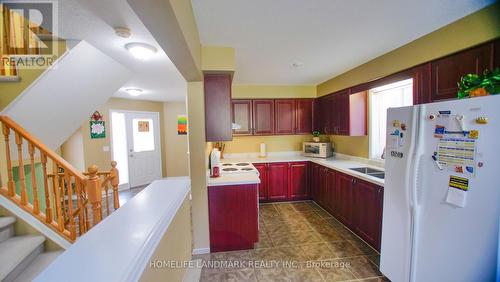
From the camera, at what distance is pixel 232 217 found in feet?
7.82

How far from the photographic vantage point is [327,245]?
97.2 inches

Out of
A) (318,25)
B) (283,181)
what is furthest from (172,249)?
(283,181)

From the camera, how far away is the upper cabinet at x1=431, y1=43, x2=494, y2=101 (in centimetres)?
161

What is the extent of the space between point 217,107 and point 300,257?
2.04 metres

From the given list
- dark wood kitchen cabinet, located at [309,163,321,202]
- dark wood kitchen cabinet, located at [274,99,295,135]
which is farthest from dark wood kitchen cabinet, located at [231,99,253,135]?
dark wood kitchen cabinet, located at [309,163,321,202]

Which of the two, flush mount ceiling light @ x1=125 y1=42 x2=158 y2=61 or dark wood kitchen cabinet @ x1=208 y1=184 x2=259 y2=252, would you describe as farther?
dark wood kitchen cabinet @ x1=208 y1=184 x2=259 y2=252

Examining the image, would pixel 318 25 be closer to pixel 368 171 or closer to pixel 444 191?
pixel 444 191

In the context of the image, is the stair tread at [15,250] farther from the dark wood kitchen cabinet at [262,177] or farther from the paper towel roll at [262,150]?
the paper towel roll at [262,150]

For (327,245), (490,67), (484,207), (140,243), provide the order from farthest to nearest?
(327,245) < (490,67) < (484,207) < (140,243)

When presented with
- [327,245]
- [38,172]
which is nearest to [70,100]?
[38,172]

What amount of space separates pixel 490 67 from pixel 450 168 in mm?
987

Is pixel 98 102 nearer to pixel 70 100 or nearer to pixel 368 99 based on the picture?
pixel 70 100

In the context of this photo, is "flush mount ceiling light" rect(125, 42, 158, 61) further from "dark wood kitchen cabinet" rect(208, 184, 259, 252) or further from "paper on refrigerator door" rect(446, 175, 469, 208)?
"paper on refrigerator door" rect(446, 175, 469, 208)

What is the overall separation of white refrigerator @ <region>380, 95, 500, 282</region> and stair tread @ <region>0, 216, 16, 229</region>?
378 centimetres
